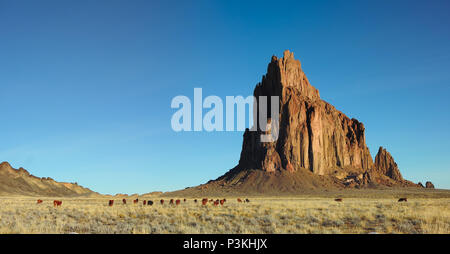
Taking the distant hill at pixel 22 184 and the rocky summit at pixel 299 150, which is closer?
the rocky summit at pixel 299 150

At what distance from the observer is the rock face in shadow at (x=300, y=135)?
495 feet

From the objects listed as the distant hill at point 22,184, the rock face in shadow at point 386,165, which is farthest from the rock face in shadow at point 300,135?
the distant hill at point 22,184

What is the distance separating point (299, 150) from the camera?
152 metres

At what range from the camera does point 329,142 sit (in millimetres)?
166500

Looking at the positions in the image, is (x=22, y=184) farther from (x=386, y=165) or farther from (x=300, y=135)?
(x=386, y=165)

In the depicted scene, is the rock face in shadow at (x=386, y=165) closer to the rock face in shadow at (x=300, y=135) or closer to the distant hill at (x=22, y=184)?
the rock face in shadow at (x=300, y=135)

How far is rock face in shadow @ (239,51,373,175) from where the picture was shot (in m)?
151

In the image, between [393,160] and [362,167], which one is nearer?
[362,167]

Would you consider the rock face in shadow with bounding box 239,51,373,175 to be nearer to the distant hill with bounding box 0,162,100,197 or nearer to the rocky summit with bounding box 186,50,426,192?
the rocky summit with bounding box 186,50,426,192

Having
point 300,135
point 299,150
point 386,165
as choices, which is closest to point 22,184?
point 299,150
